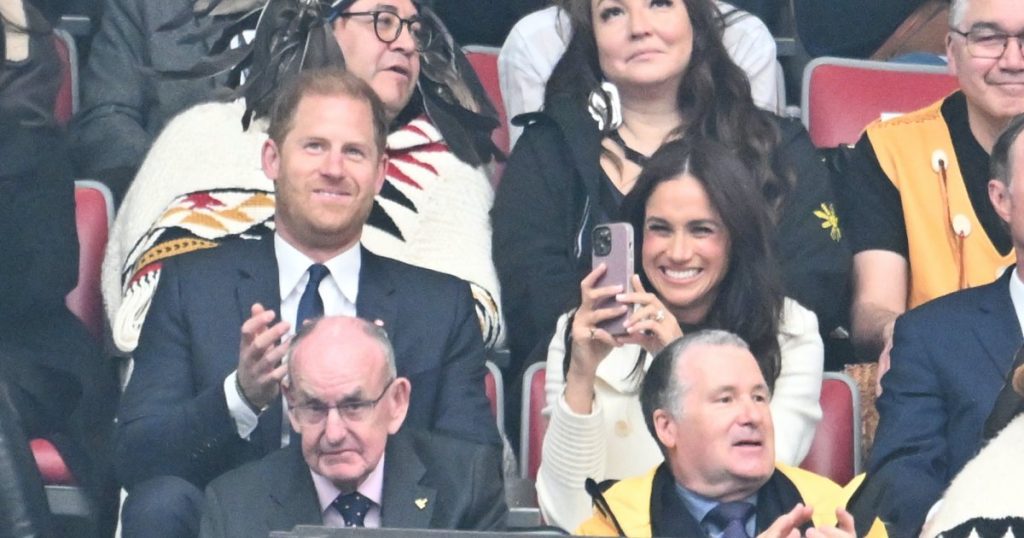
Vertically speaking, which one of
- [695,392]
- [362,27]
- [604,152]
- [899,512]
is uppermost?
[362,27]

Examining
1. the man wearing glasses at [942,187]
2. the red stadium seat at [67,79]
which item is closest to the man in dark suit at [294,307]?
the man wearing glasses at [942,187]

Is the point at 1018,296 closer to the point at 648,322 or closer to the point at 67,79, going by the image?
the point at 648,322

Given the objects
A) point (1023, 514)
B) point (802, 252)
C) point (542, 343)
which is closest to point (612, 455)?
point (542, 343)

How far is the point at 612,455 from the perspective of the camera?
4.21m

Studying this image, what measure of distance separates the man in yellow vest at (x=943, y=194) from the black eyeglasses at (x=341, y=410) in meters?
1.26

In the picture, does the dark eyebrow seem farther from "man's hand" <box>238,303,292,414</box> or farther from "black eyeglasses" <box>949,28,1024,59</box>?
"man's hand" <box>238,303,292,414</box>

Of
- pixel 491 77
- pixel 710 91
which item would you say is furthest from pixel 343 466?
pixel 491 77

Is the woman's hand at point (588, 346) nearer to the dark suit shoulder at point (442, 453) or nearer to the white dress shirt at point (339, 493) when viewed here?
the dark suit shoulder at point (442, 453)

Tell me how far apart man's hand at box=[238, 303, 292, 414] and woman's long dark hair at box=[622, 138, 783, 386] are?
72 centimetres

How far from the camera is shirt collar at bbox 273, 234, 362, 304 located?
14.0 ft

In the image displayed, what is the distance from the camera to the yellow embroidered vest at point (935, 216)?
4688 mm

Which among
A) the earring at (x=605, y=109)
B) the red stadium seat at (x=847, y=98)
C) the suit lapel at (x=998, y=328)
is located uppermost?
the earring at (x=605, y=109)

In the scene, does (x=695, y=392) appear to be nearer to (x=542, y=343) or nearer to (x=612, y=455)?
(x=612, y=455)

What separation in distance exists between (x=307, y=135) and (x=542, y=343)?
0.63 m
